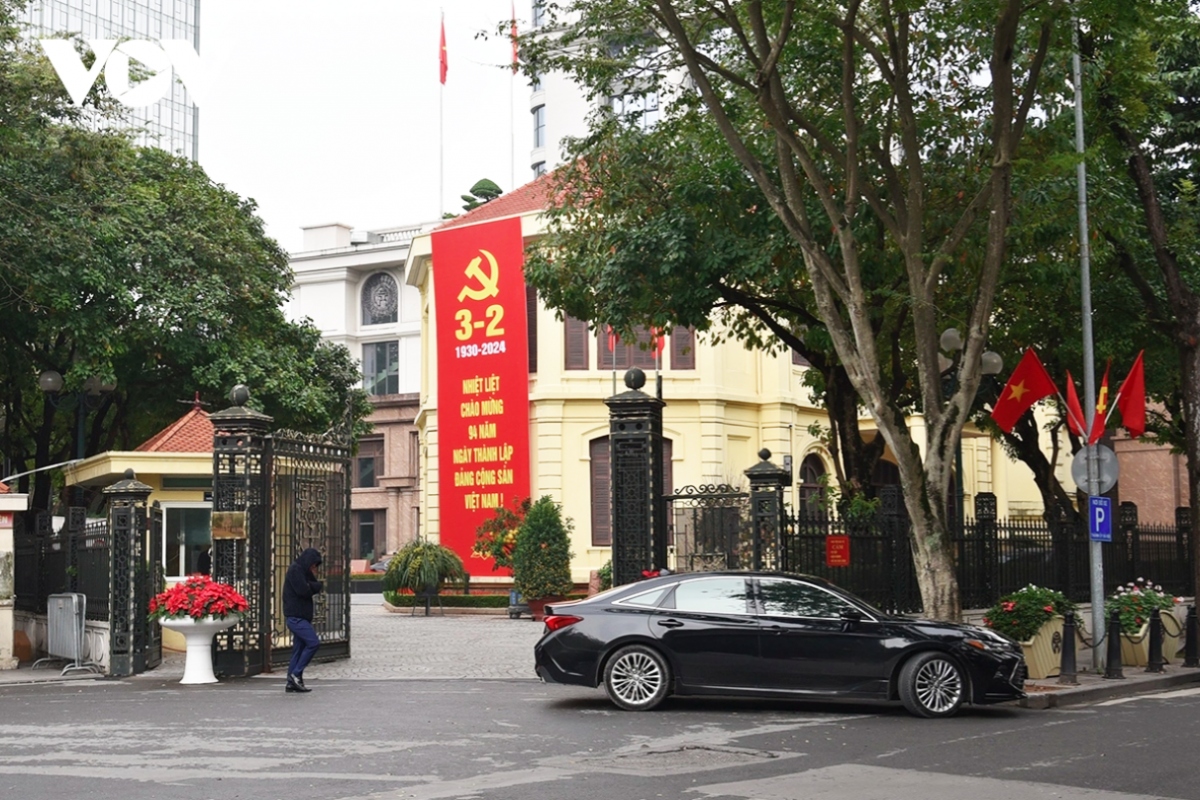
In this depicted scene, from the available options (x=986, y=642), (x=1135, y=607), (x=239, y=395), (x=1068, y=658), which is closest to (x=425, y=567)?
(x=239, y=395)

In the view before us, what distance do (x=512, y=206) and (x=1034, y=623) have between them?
2596 centimetres

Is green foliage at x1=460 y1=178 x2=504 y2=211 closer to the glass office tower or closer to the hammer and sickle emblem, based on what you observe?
the hammer and sickle emblem

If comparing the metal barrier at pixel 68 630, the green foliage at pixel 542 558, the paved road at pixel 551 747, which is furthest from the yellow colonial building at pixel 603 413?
the paved road at pixel 551 747

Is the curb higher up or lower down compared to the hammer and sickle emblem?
lower down

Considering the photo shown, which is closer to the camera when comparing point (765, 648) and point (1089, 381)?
point (765, 648)

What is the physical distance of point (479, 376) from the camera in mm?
39125

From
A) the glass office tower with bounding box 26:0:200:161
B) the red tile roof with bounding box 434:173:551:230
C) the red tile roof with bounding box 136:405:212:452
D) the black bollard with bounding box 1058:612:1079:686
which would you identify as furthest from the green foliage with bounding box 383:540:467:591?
the glass office tower with bounding box 26:0:200:161

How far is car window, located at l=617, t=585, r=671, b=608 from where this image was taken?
14.7 meters

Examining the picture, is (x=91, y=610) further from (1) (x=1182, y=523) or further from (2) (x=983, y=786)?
(1) (x=1182, y=523)

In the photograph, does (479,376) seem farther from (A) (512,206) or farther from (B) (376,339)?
(B) (376,339)

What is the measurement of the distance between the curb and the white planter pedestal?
31.3 feet

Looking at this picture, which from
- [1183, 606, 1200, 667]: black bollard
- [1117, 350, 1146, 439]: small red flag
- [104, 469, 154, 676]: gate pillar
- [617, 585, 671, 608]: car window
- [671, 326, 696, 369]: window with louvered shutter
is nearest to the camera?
[617, 585, 671, 608]: car window

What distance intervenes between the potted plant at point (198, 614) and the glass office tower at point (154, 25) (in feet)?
266

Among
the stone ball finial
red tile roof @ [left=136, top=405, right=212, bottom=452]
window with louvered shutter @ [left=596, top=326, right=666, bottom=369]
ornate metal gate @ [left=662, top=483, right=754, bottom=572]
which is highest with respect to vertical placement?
window with louvered shutter @ [left=596, top=326, right=666, bottom=369]
